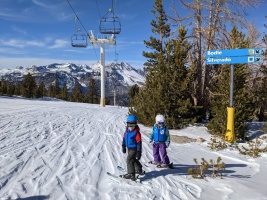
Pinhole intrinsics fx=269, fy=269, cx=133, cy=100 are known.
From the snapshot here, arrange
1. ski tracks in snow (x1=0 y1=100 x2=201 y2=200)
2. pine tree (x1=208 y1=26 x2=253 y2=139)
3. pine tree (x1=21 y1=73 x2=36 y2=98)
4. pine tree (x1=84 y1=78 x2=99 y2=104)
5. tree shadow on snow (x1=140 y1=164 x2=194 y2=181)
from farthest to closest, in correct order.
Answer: pine tree (x1=84 y1=78 x2=99 y2=104) → pine tree (x1=21 y1=73 x2=36 y2=98) → pine tree (x1=208 y1=26 x2=253 y2=139) → tree shadow on snow (x1=140 y1=164 x2=194 y2=181) → ski tracks in snow (x1=0 y1=100 x2=201 y2=200)

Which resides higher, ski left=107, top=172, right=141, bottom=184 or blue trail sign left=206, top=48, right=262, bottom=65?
blue trail sign left=206, top=48, right=262, bottom=65

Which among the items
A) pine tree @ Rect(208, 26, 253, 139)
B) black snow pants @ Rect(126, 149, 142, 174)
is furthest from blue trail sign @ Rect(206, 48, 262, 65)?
black snow pants @ Rect(126, 149, 142, 174)

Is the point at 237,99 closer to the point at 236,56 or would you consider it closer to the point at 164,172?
the point at 236,56

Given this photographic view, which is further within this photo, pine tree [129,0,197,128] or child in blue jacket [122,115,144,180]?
pine tree [129,0,197,128]

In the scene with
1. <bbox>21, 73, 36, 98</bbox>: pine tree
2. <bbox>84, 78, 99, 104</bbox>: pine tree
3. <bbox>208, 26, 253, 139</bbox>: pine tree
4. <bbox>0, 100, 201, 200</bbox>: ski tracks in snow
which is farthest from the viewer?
<bbox>84, 78, 99, 104</bbox>: pine tree

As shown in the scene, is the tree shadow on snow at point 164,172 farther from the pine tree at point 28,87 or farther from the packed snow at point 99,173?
the pine tree at point 28,87

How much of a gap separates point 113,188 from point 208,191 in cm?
216

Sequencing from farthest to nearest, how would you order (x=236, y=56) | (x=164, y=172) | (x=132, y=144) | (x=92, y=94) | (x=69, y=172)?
(x=92, y=94) < (x=236, y=56) < (x=164, y=172) < (x=69, y=172) < (x=132, y=144)

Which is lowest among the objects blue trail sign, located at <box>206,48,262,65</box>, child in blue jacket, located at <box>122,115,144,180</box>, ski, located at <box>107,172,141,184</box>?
ski, located at <box>107,172,141,184</box>

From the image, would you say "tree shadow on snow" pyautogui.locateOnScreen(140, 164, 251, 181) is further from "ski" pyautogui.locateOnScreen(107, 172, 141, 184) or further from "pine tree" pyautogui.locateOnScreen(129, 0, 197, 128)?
"pine tree" pyautogui.locateOnScreen(129, 0, 197, 128)

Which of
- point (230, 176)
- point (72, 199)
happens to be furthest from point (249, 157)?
point (72, 199)

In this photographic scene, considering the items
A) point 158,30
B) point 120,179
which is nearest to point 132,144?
point 120,179

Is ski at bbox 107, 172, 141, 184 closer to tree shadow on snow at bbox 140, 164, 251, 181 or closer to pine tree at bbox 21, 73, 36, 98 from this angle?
tree shadow on snow at bbox 140, 164, 251, 181

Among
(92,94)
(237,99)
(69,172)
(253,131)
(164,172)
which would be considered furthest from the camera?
(92,94)
